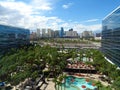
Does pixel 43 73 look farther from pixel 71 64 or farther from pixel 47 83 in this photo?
pixel 71 64

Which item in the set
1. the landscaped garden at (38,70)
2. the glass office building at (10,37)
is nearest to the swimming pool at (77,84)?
the landscaped garden at (38,70)

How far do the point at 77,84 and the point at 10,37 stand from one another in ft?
160

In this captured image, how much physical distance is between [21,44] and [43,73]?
51.4 metres

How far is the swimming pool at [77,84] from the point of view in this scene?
121 ft

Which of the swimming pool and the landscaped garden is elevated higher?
the landscaped garden

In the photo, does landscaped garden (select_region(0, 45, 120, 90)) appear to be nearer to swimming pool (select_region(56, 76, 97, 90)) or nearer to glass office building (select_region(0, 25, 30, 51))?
swimming pool (select_region(56, 76, 97, 90))

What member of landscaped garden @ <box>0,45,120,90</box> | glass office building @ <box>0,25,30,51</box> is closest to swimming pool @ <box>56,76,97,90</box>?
landscaped garden @ <box>0,45,120,90</box>

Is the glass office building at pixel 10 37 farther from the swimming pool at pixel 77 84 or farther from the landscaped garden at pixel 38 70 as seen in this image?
the swimming pool at pixel 77 84

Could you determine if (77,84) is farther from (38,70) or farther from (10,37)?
(10,37)

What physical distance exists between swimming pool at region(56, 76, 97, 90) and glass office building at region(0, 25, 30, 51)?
1453 inches

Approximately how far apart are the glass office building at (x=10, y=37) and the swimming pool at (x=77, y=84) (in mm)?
36907

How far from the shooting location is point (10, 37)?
79875mm

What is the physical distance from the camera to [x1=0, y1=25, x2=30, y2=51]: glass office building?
71750 millimetres

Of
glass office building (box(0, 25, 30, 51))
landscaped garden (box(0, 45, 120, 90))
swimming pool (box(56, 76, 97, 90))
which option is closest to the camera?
landscaped garden (box(0, 45, 120, 90))
